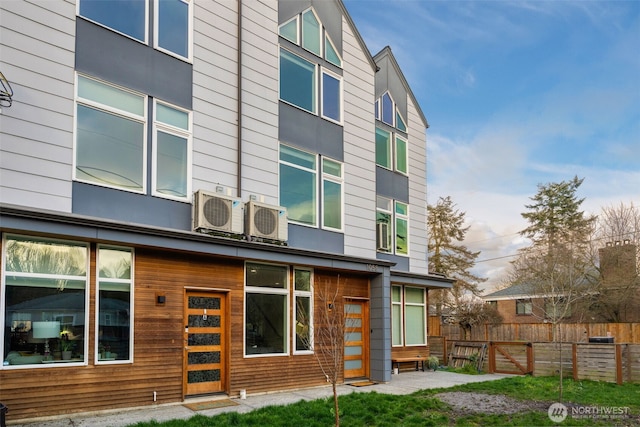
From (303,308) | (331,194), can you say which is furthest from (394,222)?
(303,308)

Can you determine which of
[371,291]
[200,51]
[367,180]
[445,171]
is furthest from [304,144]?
[445,171]

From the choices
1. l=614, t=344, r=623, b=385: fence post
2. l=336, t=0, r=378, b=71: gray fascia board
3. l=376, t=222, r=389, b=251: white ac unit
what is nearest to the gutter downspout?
l=336, t=0, r=378, b=71: gray fascia board

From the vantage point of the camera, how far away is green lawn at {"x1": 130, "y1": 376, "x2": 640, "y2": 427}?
755cm

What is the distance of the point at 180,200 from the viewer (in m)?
9.30

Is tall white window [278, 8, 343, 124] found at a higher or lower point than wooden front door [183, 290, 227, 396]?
higher

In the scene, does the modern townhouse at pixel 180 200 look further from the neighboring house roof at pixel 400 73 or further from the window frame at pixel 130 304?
the neighboring house roof at pixel 400 73

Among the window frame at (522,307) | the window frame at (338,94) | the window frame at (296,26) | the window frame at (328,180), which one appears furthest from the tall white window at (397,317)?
the window frame at (522,307)

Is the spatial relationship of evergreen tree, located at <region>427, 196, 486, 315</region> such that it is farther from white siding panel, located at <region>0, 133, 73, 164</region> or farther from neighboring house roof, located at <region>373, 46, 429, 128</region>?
white siding panel, located at <region>0, 133, 73, 164</region>

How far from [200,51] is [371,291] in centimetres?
677

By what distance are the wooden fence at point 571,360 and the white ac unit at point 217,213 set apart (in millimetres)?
7339

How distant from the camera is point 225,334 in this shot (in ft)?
32.1

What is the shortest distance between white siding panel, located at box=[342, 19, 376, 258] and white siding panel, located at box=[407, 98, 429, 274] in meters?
3.21

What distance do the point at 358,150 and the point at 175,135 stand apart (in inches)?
210

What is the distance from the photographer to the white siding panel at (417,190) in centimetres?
1644
